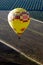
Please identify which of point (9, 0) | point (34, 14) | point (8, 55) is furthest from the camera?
point (9, 0)

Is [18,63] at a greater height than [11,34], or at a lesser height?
greater

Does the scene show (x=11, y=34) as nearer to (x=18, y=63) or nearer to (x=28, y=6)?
(x=18, y=63)

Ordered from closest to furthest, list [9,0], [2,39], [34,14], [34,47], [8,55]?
[8,55] < [34,47] < [2,39] < [34,14] < [9,0]

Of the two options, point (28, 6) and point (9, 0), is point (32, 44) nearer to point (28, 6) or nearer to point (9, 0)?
point (28, 6)

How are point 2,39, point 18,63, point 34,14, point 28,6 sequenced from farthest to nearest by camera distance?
point 28,6 < point 34,14 < point 2,39 < point 18,63

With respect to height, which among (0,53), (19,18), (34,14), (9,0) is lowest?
(9,0)

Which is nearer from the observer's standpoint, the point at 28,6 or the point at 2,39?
the point at 2,39

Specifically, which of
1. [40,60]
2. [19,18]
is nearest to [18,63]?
[40,60]

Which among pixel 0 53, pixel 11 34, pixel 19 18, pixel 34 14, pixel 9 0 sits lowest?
pixel 9 0

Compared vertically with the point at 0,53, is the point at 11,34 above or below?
below

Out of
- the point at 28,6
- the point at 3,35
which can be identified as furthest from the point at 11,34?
the point at 28,6
